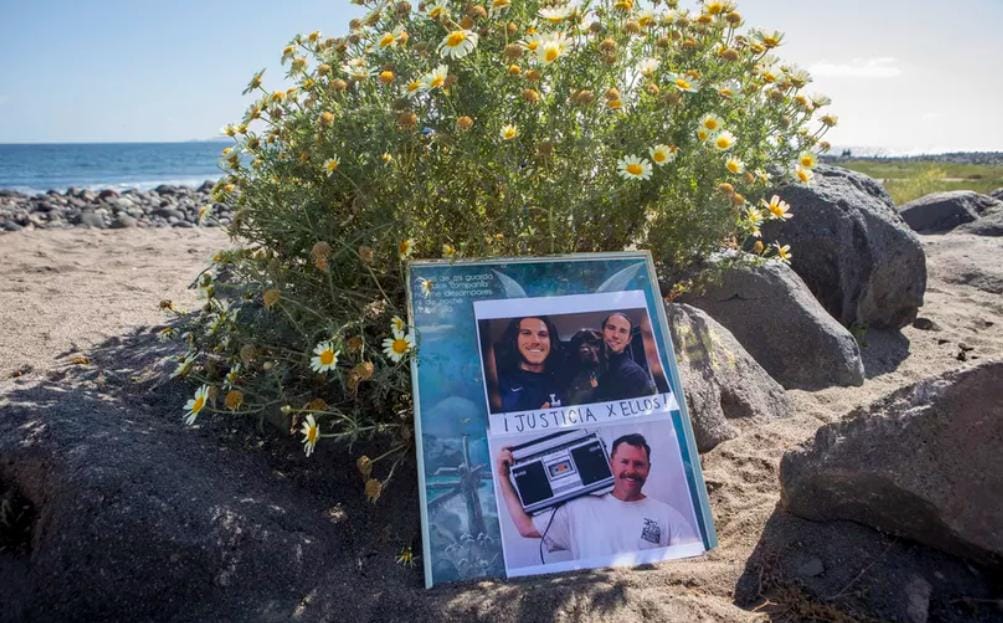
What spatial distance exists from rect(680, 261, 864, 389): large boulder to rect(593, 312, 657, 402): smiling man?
1568mm

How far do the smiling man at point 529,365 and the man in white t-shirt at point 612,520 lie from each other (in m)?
0.21

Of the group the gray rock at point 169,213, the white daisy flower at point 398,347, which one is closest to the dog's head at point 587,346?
the white daisy flower at point 398,347

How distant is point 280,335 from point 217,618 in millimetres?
1029

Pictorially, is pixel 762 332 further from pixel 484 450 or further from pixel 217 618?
pixel 217 618

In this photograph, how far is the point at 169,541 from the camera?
235 cm

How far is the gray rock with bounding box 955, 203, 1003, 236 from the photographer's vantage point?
7578 millimetres

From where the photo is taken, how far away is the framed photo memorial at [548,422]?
2475mm

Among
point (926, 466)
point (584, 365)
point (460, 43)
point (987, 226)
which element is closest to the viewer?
point (926, 466)

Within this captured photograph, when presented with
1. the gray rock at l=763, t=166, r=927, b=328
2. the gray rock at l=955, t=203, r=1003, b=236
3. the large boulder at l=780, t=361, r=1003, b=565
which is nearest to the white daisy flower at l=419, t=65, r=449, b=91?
the large boulder at l=780, t=361, r=1003, b=565

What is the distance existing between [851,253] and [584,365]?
302 centimetres

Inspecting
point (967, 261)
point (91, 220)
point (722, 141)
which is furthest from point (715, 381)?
point (91, 220)

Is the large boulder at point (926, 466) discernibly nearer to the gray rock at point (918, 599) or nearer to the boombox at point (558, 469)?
the gray rock at point (918, 599)

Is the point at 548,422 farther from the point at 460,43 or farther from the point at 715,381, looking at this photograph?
the point at 460,43

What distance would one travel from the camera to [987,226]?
7.66 meters
